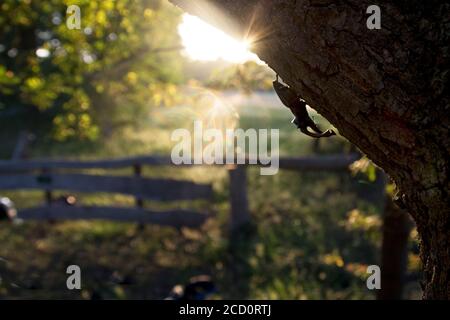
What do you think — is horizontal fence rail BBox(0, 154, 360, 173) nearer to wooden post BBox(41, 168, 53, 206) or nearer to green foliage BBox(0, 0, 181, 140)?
wooden post BBox(41, 168, 53, 206)

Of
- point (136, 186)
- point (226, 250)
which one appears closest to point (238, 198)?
point (226, 250)

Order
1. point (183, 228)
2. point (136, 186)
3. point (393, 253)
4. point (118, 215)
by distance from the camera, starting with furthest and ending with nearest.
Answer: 1. point (118, 215)
2. point (136, 186)
3. point (183, 228)
4. point (393, 253)

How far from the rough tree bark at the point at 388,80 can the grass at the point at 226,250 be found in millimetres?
2956

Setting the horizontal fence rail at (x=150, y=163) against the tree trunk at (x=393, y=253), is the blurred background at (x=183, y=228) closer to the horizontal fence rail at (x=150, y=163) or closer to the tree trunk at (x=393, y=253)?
the tree trunk at (x=393, y=253)

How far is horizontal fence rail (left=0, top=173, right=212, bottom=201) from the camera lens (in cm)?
802

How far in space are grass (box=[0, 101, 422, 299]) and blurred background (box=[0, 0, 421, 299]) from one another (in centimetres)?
2

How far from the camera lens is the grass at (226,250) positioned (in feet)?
19.6

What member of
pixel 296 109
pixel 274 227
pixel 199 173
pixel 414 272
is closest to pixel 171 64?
pixel 199 173

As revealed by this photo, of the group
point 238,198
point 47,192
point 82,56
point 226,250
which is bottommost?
point 226,250

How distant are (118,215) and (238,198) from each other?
2410 millimetres

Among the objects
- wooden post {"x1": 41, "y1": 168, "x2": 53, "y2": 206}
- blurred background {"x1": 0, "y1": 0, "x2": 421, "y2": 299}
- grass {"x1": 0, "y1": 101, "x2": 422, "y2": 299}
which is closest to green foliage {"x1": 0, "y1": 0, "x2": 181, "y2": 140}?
blurred background {"x1": 0, "y1": 0, "x2": 421, "y2": 299}

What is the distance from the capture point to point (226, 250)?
7.24m

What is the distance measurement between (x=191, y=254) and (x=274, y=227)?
5.08 ft

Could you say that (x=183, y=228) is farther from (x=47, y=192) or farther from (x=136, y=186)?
(x=47, y=192)
